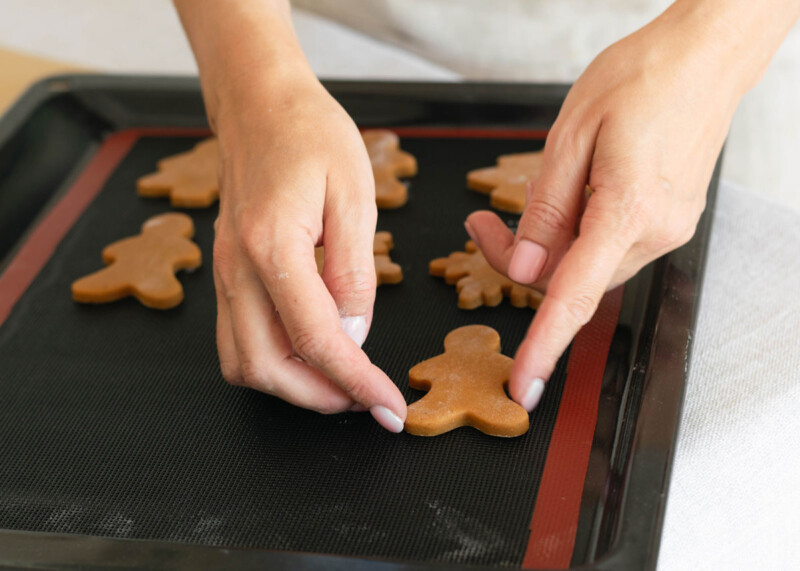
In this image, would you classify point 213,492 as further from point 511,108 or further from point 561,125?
point 511,108

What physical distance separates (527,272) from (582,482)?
7.8 inches

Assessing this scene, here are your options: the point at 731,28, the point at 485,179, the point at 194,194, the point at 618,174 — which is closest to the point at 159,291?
the point at 194,194

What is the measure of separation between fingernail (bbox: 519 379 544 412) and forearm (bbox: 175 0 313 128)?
0.38 metres

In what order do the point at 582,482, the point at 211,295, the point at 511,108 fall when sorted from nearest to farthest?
the point at 582,482 → the point at 211,295 → the point at 511,108

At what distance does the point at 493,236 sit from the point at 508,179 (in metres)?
0.25

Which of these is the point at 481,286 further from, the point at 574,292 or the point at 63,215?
the point at 63,215

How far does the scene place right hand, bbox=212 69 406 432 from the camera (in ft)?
2.45

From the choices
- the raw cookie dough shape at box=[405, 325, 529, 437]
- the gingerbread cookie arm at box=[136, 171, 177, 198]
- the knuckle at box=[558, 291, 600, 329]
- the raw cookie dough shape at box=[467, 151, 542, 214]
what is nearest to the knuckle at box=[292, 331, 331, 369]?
the raw cookie dough shape at box=[405, 325, 529, 437]

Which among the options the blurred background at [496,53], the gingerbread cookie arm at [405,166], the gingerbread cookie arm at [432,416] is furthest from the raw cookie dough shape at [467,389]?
the blurred background at [496,53]

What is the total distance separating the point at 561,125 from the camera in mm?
780

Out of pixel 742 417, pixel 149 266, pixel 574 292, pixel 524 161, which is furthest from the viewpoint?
pixel 524 161

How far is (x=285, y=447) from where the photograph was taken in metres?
0.79

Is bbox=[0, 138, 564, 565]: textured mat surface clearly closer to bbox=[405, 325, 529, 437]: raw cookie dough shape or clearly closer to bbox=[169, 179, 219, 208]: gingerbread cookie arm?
bbox=[405, 325, 529, 437]: raw cookie dough shape

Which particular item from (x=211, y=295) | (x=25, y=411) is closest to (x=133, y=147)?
(x=211, y=295)
